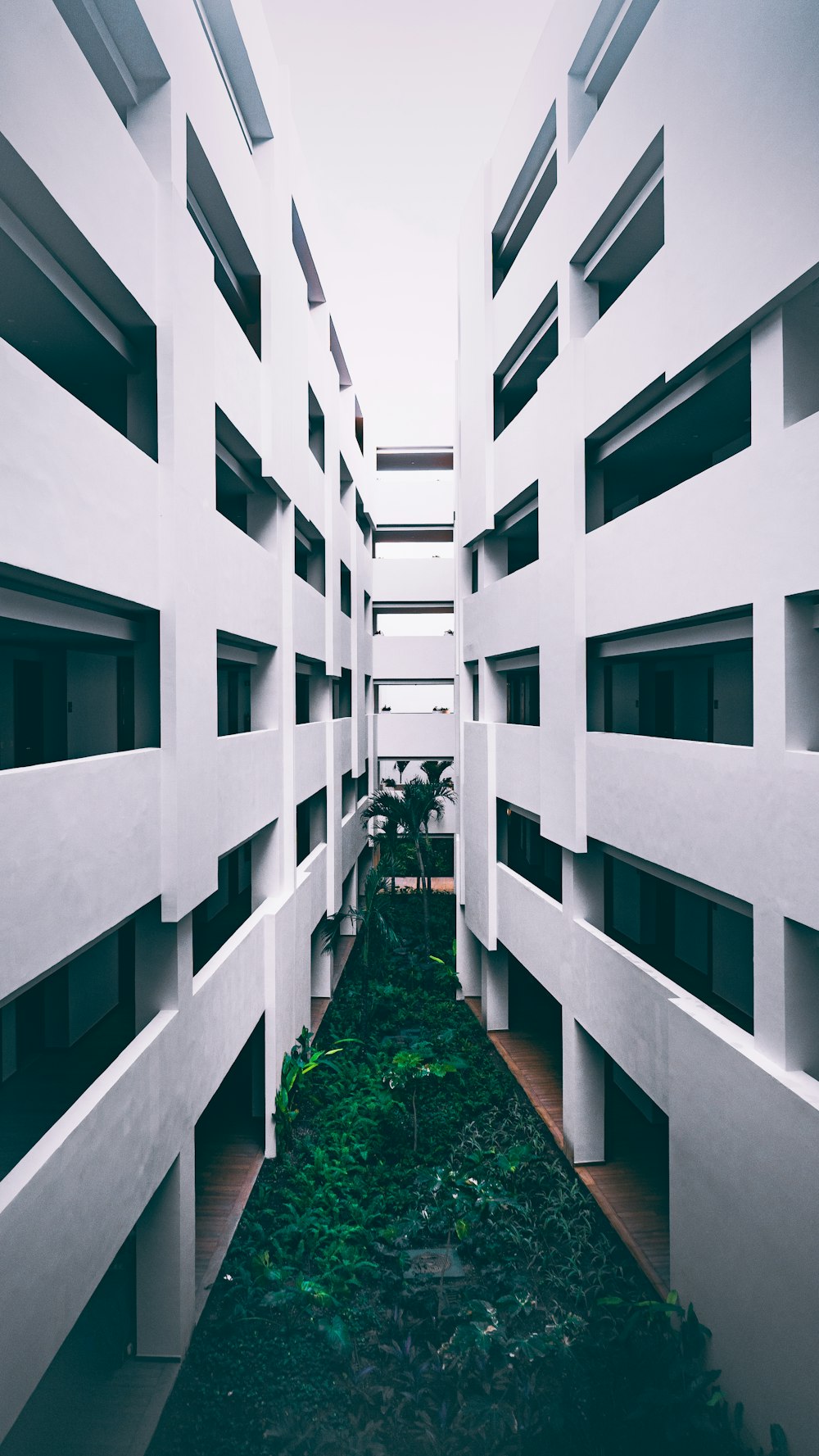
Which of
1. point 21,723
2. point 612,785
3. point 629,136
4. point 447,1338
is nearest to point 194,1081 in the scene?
point 447,1338

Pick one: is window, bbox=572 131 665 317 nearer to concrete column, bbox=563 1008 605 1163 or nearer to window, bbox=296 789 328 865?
concrete column, bbox=563 1008 605 1163

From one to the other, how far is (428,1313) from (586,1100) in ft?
10.7

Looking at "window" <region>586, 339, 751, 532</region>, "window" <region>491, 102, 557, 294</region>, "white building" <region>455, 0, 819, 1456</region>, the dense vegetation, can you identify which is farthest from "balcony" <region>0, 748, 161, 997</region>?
"window" <region>491, 102, 557, 294</region>

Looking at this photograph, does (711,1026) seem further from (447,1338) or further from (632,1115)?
(632,1115)

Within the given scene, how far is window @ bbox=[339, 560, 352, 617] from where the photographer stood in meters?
19.4

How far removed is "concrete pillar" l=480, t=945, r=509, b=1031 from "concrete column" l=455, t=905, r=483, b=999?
1554 mm

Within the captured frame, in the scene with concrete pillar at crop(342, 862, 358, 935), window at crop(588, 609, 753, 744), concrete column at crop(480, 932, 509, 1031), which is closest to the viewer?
window at crop(588, 609, 753, 744)

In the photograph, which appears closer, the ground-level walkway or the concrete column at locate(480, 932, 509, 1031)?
the ground-level walkway

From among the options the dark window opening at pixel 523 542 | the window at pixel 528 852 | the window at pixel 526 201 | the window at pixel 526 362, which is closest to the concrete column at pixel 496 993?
the window at pixel 528 852

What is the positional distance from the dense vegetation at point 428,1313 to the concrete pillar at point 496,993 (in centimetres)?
283

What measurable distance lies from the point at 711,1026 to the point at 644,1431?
289 cm

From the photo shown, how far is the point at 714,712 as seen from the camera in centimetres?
1016

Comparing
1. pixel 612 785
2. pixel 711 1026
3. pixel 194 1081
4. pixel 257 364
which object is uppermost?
pixel 257 364

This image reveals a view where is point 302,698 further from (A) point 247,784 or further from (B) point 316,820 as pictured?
(A) point 247,784
